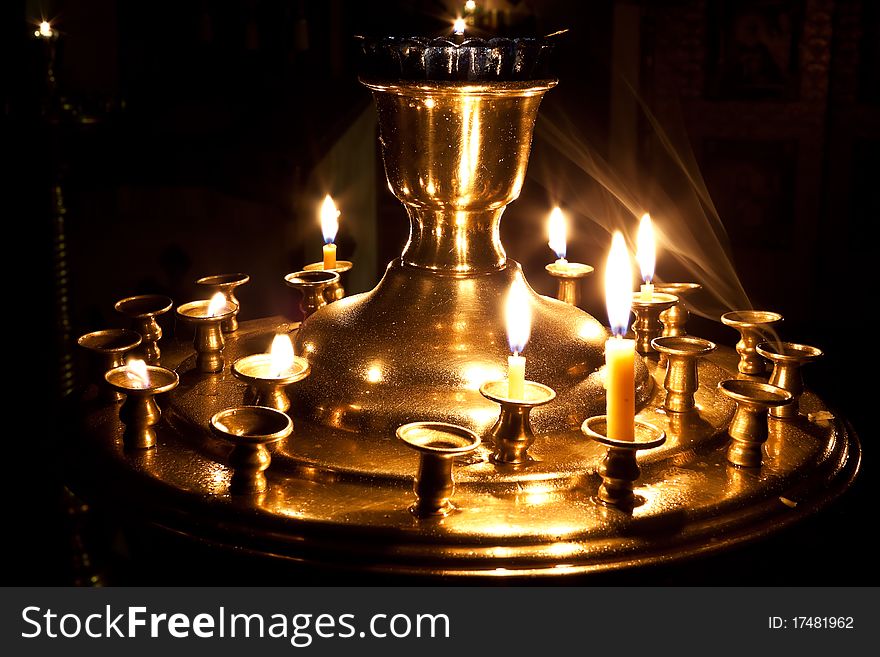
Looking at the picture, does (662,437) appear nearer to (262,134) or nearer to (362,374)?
(362,374)

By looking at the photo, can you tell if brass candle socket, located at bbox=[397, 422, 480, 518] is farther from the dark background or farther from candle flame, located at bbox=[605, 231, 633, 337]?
the dark background

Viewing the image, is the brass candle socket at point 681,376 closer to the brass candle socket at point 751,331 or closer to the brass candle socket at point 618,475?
the brass candle socket at point 751,331

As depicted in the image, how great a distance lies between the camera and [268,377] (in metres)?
1.82

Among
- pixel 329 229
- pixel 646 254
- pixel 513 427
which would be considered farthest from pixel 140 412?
pixel 646 254

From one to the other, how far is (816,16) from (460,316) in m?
5.37

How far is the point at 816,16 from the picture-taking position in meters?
6.51

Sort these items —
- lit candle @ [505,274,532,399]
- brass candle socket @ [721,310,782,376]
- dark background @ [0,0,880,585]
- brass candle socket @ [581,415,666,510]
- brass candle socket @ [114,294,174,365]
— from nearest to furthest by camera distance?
1. brass candle socket @ [581,415,666,510]
2. lit candle @ [505,274,532,399]
3. brass candle socket @ [721,310,782,376]
4. brass candle socket @ [114,294,174,365]
5. dark background @ [0,0,880,585]

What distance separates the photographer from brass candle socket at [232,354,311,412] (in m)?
1.82

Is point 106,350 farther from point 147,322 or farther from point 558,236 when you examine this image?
point 558,236

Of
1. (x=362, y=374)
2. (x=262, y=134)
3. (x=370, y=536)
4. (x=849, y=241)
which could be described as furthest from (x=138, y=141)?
(x=849, y=241)

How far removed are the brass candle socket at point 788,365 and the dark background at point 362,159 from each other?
325 mm

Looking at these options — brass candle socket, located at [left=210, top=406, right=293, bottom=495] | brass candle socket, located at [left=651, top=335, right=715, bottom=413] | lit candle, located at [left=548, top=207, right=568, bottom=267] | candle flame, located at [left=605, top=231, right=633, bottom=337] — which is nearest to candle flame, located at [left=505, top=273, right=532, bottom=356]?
candle flame, located at [left=605, top=231, right=633, bottom=337]

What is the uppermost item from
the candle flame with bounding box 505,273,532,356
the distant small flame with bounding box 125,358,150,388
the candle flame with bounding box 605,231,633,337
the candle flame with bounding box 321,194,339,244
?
the candle flame with bounding box 321,194,339,244

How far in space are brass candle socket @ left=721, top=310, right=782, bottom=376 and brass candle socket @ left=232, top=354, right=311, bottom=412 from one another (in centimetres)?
93
